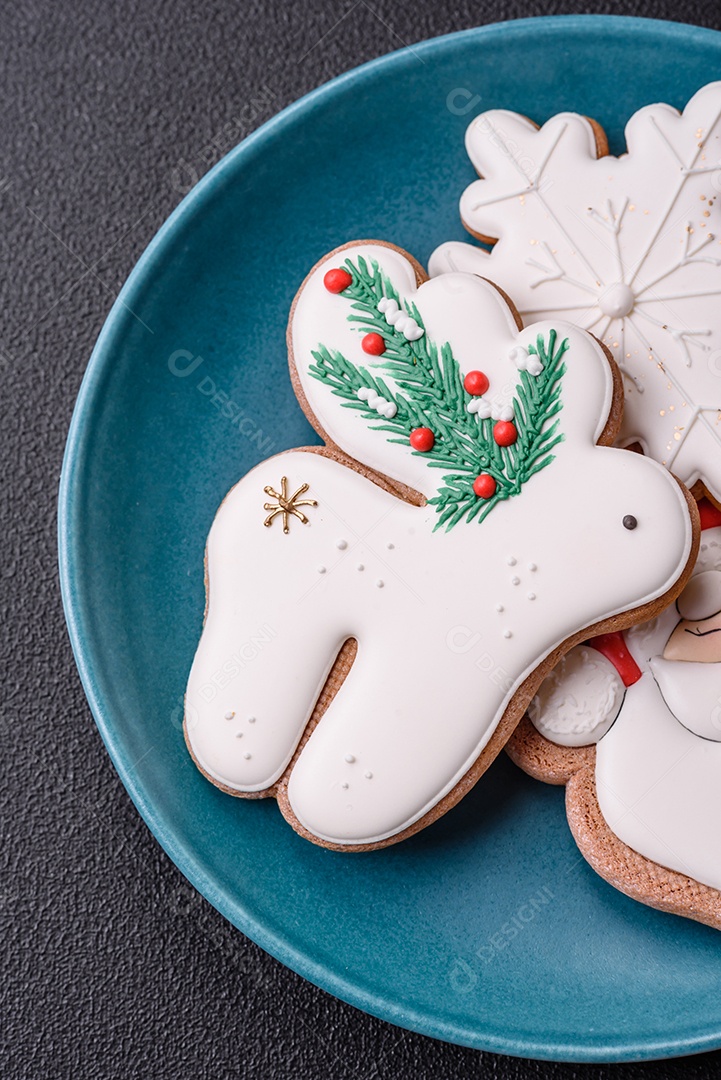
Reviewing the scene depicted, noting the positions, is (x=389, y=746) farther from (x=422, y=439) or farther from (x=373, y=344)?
(x=373, y=344)

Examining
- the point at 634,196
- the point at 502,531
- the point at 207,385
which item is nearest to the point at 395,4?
the point at 634,196

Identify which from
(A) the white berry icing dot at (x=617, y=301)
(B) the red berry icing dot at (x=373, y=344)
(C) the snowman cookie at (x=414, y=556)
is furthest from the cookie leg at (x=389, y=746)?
(A) the white berry icing dot at (x=617, y=301)

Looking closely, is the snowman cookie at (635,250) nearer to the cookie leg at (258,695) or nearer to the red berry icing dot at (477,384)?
the red berry icing dot at (477,384)

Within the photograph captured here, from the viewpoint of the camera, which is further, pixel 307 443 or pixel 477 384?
pixel 307 443

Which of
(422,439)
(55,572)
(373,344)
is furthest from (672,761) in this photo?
(55,572)

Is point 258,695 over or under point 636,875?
over

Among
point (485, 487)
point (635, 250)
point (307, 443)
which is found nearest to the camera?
point (485, 487)

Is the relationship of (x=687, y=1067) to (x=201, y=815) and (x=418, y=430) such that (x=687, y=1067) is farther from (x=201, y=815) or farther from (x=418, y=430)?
(x=418, y=430)

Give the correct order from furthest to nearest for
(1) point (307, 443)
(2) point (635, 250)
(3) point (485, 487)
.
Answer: (1) point (307, 443) < (2) point (635, 250) < (3) point (485, 487)
